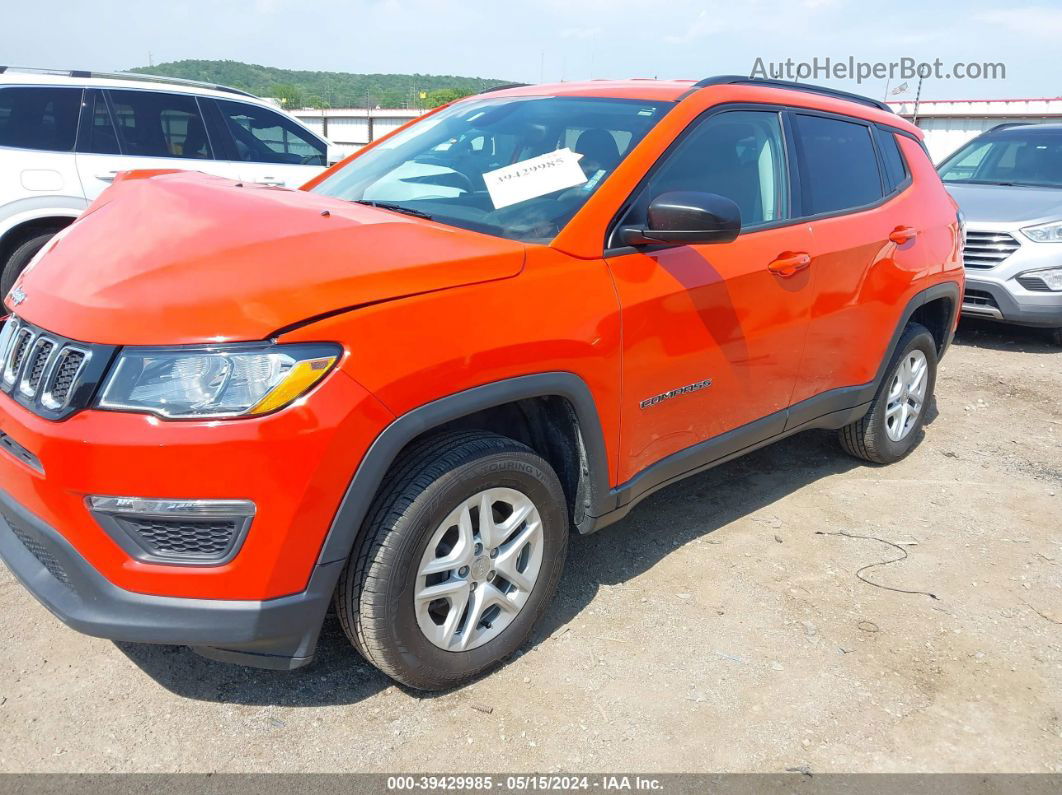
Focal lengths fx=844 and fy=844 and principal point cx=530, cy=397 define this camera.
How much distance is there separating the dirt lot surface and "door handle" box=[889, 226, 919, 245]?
4.30 feet

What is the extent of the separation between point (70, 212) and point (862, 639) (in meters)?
5.62

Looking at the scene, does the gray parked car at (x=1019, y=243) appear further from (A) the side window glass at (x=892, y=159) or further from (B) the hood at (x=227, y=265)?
Result: (B) the hood at (x=227, y=265)

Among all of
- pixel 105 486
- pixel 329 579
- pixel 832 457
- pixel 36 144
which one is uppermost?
pixel 36 144

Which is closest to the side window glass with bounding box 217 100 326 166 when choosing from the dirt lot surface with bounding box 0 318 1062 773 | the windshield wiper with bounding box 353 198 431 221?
the windshield wiper with bounding box 353 198 431 221

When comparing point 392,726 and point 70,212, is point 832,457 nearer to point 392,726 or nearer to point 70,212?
point 392,726

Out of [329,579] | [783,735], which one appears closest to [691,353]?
[783,735]

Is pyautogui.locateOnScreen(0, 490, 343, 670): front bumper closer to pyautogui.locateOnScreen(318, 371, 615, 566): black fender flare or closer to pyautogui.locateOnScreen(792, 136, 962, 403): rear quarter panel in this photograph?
pyautogui.locateOnScreen(318, 371, 615, 566): black fender flare

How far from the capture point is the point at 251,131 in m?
6.86

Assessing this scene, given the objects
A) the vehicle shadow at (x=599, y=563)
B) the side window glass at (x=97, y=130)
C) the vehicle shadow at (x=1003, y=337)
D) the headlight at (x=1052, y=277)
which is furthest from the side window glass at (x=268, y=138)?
the headlight at (x=1052, y=277)

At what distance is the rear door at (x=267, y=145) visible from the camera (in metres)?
6.73

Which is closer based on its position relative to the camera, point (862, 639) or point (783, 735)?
point (783, 735)

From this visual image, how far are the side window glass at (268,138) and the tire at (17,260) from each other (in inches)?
66.9

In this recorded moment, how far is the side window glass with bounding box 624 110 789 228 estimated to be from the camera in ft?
9.72

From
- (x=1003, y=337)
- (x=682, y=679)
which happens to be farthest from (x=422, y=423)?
(x=1003, y=337)
